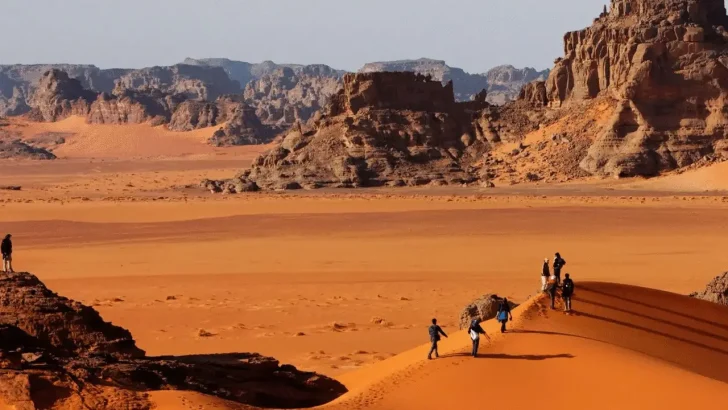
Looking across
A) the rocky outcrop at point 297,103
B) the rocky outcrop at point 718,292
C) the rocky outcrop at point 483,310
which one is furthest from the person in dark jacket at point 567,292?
the rocky outcrop at point 297,103

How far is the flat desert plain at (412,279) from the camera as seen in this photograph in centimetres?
1245

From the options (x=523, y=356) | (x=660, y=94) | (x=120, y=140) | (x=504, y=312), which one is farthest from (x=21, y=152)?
(x=523, y=356)

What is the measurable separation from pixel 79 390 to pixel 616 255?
23814 millimetres

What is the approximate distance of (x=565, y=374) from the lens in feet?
40.7

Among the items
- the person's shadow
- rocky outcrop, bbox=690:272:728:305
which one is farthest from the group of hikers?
rocky outcrop, bbox=690:272:728:305

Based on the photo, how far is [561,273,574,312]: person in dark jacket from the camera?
46.4 feet

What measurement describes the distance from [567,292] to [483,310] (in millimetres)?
2102

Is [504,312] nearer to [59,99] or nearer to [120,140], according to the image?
[120,140]

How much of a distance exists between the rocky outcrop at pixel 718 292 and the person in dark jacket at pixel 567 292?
14.0ft

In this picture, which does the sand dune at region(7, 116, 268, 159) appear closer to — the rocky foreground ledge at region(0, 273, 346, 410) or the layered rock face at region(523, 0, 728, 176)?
the layered rock face at region(523, 0, 728, 176)

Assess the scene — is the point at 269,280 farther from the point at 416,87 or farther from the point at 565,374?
the point at 416,87

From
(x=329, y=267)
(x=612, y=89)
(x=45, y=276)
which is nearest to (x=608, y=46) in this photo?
(x=612, y=89)

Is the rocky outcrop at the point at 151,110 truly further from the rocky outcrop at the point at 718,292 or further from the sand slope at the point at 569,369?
the sand slope at the point at 569,369

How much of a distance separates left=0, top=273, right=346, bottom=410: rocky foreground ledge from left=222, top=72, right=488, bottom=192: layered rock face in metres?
49.9
